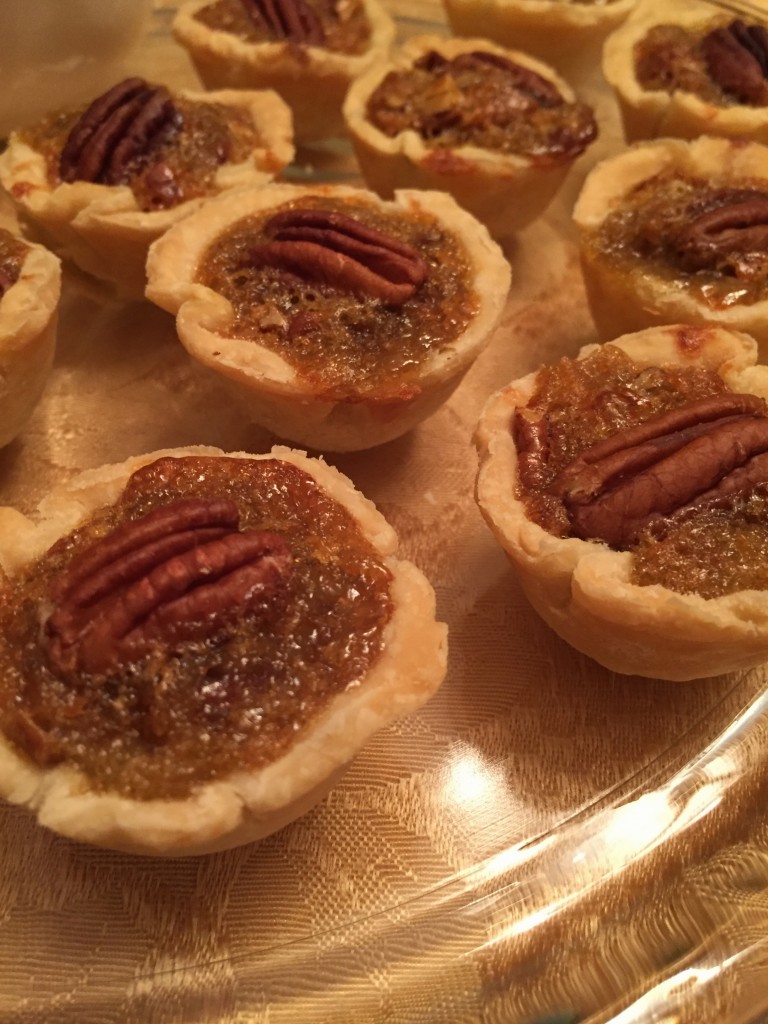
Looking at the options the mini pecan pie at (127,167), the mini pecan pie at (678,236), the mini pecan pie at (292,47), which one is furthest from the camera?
the mini pecan pie at (292,47)

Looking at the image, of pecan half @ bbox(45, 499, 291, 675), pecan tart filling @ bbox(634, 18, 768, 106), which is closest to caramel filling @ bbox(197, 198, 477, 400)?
pecan half @ bbox(45, 499, 291, 675)

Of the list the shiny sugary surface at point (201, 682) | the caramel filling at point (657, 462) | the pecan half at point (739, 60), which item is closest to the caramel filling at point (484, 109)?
the pecan half at point (739, 60)

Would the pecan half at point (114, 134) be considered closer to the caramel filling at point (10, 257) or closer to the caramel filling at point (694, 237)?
the caramel filling at point (10, 257)

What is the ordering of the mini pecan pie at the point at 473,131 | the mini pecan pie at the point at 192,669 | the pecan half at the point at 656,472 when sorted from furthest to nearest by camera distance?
the mini pecan pie at the point at 473,131, the pecan half at the point at 656,472, the mini pecan pie at the point at 192,669

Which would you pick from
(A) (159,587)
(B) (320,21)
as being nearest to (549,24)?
(B) (320,21)

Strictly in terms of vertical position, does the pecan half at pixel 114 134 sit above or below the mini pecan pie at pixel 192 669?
above

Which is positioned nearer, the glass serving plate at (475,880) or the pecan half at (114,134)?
the glass serving plate at (475,880)

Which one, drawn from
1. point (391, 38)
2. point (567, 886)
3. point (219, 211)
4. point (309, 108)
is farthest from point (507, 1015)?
point (391, 38)

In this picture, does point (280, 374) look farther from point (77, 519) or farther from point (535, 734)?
point (535, 734)

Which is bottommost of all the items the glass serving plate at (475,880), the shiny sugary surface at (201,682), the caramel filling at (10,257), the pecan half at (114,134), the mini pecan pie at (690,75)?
the glass serving plate at (475,880)

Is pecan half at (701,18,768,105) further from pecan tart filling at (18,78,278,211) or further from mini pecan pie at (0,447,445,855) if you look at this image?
mini pecan pie at (0,447,445,855)
